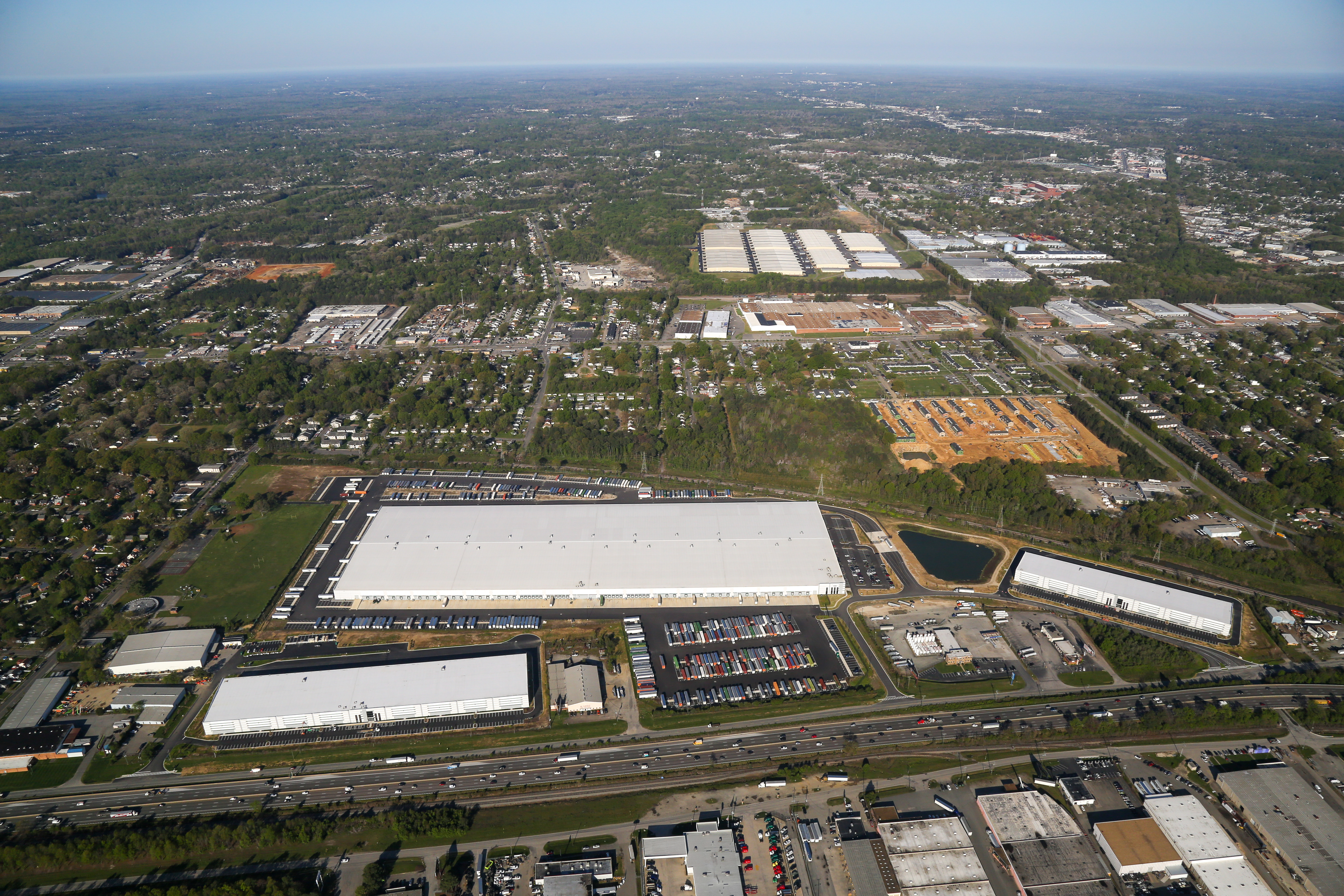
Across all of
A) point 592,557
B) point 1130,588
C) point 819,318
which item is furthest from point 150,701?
point 819,318

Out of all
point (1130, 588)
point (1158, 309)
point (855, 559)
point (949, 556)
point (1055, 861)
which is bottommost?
point (1055, 861)

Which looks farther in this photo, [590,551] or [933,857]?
[590,551]

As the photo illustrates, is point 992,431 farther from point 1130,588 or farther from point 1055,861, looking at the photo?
point 1055,861

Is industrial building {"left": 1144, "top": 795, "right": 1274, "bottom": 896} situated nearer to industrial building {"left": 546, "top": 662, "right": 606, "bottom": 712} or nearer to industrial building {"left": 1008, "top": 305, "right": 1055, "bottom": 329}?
industrial building {"left": 546, "top": 662, "right": 606, "bottom": 712}

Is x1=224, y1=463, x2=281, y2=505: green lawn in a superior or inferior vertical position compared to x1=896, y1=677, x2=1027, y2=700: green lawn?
superior

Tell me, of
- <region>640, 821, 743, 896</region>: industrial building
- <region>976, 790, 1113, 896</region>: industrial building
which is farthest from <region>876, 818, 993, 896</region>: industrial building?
<region>640, 821, 743, 896</region>: industrial building

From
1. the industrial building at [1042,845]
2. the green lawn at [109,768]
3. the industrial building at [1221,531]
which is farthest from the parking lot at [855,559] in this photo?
the green lawn at [109,768]

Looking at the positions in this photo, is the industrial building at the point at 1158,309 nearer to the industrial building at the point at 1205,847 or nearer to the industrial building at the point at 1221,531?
the industrial building at the point at 1221,531
